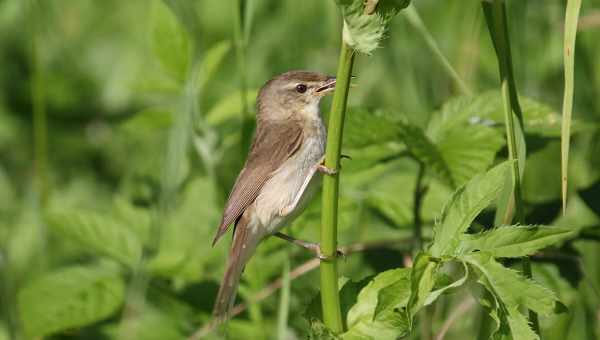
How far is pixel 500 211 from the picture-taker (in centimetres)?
248

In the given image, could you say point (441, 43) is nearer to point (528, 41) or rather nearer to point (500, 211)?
point (528, 41)

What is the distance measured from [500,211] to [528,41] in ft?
8.67

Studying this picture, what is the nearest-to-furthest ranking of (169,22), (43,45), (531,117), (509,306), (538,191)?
(509,306)
(531,117)
(169,22)
(538,191)
(43,45)

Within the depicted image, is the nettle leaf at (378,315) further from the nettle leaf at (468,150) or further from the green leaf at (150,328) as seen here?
the green leaf at (150,328)

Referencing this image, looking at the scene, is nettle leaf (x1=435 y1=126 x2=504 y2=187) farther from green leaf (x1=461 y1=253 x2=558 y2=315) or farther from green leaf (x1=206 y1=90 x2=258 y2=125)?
green leaf (x1=206 y1=90 x2=258 y2=125)

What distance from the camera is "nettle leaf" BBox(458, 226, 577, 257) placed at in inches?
85.0

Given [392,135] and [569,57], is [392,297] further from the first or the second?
[392,135]

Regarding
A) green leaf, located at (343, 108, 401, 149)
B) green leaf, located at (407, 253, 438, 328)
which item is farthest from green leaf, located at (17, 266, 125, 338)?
green leaf, located at (407, 253, 438, 328)

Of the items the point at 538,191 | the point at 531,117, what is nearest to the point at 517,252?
the point at 531,117

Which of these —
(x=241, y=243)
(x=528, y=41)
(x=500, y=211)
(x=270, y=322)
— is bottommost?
(x=270, y=322)

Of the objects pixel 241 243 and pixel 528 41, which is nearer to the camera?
pixel 241 243

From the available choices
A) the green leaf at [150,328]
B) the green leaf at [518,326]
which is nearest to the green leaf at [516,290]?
the green leaf at [518,326]

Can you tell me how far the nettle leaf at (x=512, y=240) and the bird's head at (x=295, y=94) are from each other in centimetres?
166

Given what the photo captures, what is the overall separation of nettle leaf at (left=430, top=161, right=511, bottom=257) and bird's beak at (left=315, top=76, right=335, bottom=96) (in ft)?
5.15
